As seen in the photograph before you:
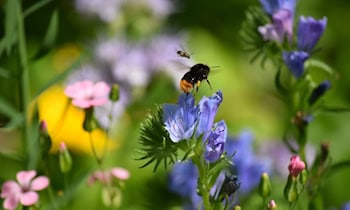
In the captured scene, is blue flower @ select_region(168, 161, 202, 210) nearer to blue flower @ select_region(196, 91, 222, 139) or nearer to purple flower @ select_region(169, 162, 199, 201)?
purple flower @ select_region(169, 162, 199, 201)

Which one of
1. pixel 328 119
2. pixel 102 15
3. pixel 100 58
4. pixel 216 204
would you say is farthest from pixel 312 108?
pixel 328 119

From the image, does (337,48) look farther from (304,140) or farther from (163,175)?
(304,140)

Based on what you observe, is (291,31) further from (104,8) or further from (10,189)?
(104,8)

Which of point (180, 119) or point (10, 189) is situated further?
point (10, 189)

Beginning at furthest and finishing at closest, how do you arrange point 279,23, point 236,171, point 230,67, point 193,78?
point 230,67 → point 236,171 → point 279,23 → point 193,78

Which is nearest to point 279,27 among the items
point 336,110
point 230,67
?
point 336,110

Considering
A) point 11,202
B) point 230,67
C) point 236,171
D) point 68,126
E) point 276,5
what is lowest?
point 11,202

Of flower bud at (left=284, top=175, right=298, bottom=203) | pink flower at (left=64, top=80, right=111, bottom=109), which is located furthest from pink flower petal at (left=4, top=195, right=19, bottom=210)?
flower bud at (left=284, top=175, right=298, bottom=203)
